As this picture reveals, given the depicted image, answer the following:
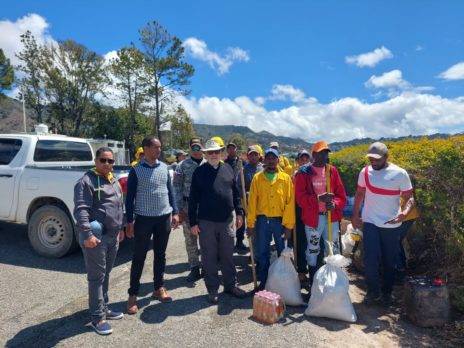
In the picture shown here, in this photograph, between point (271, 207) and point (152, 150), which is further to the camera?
point (271, 207)

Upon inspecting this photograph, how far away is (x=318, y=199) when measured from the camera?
4.53 m

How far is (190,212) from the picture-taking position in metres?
4.60

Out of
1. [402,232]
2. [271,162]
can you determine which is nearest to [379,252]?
[402,232]

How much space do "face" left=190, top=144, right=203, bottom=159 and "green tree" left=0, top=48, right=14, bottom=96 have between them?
32.0 meters

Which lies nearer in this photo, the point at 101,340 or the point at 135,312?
the point at 101,340

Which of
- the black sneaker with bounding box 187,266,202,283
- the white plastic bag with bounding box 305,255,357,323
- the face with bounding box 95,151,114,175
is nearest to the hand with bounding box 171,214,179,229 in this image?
the black sneaker with bounding box 187,266,202,283

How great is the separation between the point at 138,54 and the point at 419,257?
31.6 m

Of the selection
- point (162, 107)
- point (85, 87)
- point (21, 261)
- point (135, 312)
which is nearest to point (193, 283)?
point (135, 312)

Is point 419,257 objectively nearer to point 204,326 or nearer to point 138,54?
point 204,326

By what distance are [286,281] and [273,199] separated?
0.96m

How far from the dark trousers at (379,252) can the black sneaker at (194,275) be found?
223 cm

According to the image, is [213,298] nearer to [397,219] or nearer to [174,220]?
[174,220]

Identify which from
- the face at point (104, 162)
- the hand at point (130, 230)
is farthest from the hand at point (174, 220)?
the face at point (104, 162)

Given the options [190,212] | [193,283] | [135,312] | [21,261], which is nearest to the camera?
[135,312]
